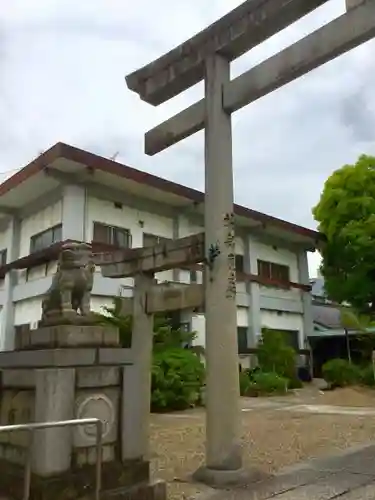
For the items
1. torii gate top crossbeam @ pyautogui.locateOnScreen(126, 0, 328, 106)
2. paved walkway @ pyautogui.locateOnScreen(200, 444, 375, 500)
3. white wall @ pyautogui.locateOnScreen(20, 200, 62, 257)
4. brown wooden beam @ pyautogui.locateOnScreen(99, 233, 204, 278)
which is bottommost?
paved walkway @ pyautogui.locateOnScreen(200, 444, 375, 500)

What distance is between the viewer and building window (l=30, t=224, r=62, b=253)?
56.4ft

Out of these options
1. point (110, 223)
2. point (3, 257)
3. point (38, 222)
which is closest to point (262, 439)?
point (110, 223)

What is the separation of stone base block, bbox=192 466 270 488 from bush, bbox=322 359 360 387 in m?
14.4

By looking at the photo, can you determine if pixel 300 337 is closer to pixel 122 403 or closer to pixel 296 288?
pixel 296 288

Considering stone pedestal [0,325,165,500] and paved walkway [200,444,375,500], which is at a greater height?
stone pedestal [0,325,165,500]

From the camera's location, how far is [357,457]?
7.41 meters

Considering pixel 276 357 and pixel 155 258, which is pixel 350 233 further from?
pixel 155 258

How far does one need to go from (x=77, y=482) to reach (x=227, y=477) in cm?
187

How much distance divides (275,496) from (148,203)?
47.7ft

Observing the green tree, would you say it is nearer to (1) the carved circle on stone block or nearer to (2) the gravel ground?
(2) the gravel ground

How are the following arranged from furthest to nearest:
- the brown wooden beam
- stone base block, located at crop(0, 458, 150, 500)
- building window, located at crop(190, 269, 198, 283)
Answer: building window, located at crop(190, 269, 198, 283)
the brown wooden beam
stone base block, located at crop(0, 458, 150, 500)

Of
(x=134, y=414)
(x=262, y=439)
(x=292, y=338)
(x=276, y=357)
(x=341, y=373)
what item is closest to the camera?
(x=134, y=414)

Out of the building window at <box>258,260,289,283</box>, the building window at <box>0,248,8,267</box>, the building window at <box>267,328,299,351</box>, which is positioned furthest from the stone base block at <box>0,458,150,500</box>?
the building window at <box>267,328,299,351</box>

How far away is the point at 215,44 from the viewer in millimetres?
6957
